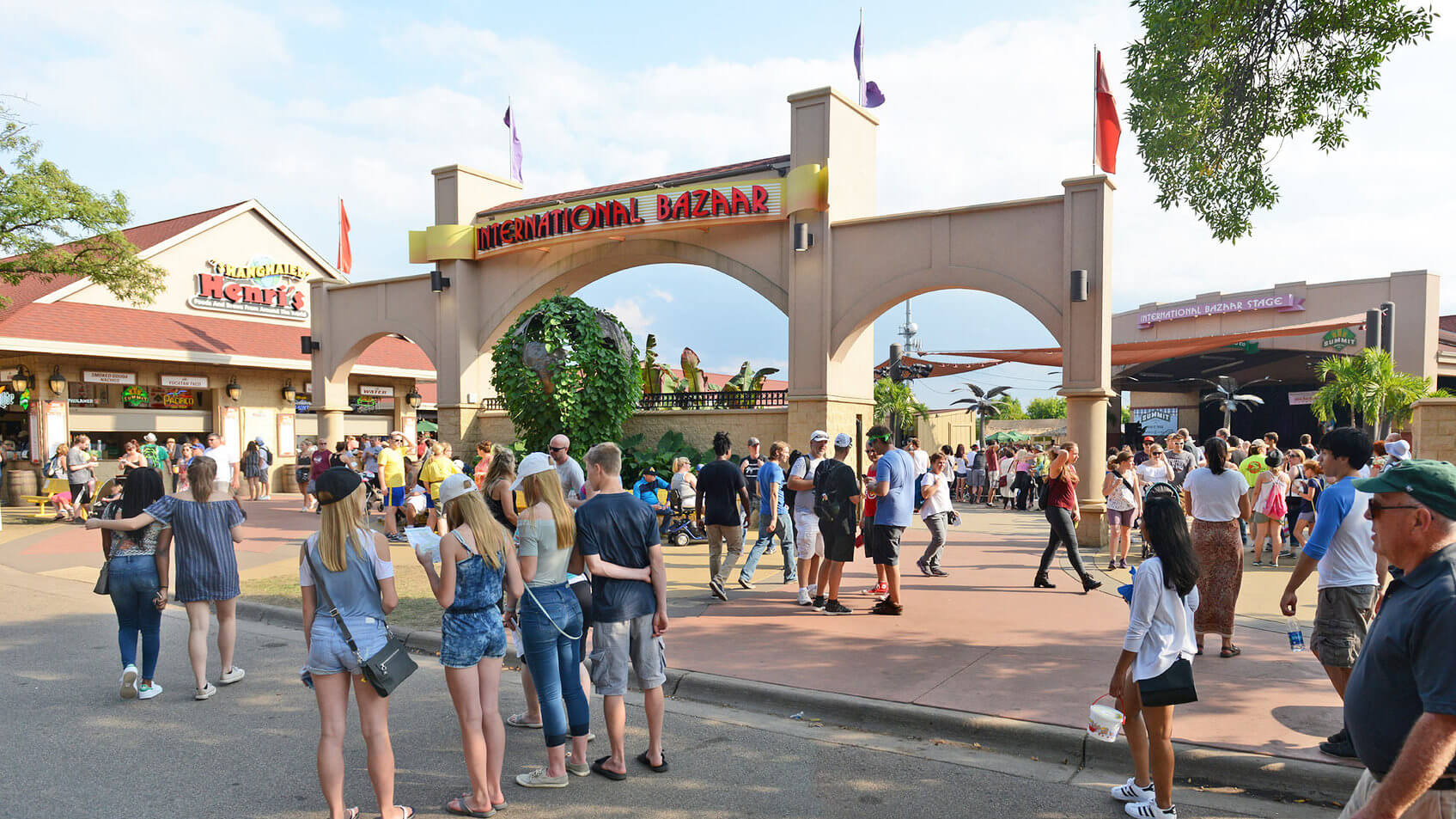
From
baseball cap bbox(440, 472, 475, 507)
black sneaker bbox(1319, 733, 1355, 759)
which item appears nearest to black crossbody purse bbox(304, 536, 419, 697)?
baseball cap bbox(440, 472, 475, 507)

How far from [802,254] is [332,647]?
37.8 ft

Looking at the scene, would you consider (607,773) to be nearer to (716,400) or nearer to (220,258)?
(716,400)

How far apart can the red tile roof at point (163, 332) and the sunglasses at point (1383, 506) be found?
2273 centimetres

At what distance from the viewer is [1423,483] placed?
2232 mm

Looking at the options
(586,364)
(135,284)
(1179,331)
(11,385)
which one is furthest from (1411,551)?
(1179,331)

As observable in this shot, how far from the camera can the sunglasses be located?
7.44 ft

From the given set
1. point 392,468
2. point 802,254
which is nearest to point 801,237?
point 802,254

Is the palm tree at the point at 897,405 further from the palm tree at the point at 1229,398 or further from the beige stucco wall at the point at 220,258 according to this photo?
the beige stucco wall at the point at 220,258

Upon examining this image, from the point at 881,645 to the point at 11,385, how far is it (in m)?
21.7

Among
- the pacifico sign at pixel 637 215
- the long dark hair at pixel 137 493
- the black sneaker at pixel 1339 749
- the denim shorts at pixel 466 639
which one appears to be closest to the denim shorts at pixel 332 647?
the denim shorts at pixel 466 639

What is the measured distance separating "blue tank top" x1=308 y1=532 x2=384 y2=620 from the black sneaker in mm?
4856

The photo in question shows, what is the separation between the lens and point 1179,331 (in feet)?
113

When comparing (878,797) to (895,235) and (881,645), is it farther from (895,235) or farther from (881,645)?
(895,235)

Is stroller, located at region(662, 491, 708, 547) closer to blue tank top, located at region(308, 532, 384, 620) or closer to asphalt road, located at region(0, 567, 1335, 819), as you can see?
asphalt road, located at region(0, 567, 1335, 819)
